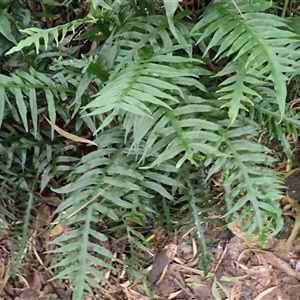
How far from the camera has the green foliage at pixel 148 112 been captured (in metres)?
0.86

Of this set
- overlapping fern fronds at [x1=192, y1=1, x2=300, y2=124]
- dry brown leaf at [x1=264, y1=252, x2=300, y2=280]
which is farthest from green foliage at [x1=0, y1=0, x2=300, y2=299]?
dry brown leaf at [x1=264, y1=252, x2=300, y2=280]

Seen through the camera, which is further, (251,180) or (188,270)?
(188,270)

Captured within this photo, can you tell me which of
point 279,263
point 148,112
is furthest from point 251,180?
point 279,263

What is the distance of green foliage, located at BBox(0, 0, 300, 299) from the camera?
0.86 m

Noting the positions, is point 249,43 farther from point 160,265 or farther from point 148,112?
point 160,265

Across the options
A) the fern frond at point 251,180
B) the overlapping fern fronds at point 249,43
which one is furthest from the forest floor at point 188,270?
the overlapping fern fronds at point 249,43

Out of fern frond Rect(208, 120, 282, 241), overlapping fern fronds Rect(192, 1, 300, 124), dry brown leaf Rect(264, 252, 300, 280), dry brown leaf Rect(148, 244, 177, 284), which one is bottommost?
dry brown leaf Rect(148, 244, 177, 284)

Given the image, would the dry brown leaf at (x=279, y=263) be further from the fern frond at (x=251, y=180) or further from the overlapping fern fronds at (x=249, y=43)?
the overlapping fern fronds at (x=249, y=43)

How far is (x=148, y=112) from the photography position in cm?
93

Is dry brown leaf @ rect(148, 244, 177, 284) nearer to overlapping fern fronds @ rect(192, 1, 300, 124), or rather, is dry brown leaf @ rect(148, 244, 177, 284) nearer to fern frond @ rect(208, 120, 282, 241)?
fern frond @ rect(208, 120, 282, 241)

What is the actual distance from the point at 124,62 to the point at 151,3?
6.8 inches

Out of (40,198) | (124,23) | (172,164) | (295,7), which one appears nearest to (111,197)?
(172,164)

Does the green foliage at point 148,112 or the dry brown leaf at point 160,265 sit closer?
the green foliage at point 148,112

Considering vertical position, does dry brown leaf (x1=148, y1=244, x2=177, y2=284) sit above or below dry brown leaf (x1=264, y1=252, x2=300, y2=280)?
below
